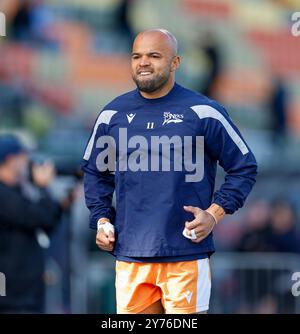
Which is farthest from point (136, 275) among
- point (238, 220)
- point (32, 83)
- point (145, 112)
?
point (32, 83)

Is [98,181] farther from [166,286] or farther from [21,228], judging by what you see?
[21,228]

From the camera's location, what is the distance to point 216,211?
4078mm

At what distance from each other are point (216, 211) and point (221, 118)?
0.42m

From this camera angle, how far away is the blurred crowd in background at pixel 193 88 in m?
8.08

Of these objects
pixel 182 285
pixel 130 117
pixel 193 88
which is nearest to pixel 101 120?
pixel 130 117

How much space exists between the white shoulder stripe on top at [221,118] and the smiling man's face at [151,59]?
20 centimetres

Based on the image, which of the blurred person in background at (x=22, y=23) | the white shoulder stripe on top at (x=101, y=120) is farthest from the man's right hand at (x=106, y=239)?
the blurred person in background at (x=22, y=23)

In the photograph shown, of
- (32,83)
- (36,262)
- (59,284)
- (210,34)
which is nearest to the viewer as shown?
(36,262)

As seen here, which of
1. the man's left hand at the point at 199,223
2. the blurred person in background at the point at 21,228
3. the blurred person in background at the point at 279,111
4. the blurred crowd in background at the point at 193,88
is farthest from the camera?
the blurred person in background at the point at 279,111

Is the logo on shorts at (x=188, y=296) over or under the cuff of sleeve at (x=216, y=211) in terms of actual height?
under

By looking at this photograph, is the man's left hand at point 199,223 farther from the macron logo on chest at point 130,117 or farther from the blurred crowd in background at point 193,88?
the blurred crowd in background at point 193,88

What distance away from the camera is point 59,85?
1031cm

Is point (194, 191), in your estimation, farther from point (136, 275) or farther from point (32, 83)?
point (32, 83)
